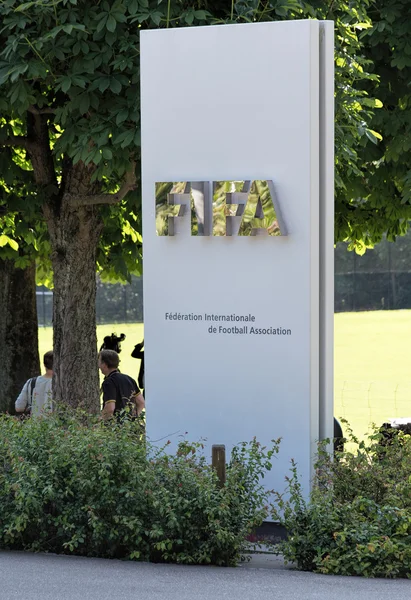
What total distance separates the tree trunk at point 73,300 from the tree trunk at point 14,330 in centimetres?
388

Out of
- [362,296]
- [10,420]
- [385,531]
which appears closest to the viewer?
[385,531]

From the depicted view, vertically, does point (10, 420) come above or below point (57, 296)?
below

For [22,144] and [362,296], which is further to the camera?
[362,296]

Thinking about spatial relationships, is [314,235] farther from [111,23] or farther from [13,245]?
[13,245]

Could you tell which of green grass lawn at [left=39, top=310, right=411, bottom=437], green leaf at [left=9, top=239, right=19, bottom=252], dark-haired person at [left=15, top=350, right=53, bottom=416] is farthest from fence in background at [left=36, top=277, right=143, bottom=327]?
dark-haired person at [left=15, top=350, right=53, bottom=416]

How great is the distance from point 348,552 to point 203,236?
293 cm

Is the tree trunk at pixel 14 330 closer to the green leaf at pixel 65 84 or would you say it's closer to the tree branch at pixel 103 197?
the tree branch at pixel 103 197

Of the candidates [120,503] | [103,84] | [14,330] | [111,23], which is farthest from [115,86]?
[14,330]

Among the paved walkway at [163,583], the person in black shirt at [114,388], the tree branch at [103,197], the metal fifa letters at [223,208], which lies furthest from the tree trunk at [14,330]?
the paved walkway at [163,583]

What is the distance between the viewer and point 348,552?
22.8ft

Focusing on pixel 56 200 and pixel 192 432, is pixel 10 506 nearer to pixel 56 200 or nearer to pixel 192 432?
pixel 192 432

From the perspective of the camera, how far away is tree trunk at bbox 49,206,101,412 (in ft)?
40.8

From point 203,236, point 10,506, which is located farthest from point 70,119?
point 10,506

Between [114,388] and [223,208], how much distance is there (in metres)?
3.51
